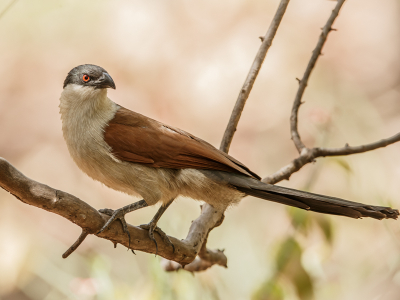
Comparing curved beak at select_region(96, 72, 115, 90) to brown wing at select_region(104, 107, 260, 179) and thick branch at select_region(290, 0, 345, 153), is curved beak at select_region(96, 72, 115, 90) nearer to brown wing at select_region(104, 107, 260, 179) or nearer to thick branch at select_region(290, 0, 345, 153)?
brown wing at select_region(104, 107, 260, 179)

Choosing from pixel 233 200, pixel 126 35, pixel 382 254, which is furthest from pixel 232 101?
pixel 233 200

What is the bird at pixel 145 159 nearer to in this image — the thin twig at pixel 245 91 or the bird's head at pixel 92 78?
the bird's head at pixel 92 78

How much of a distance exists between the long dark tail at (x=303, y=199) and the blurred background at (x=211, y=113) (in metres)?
1.02

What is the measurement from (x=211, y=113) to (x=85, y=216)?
313 cm

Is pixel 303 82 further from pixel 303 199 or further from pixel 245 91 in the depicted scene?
pixel 303 199

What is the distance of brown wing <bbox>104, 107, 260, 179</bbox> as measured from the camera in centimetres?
188

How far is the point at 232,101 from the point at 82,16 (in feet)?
5.91

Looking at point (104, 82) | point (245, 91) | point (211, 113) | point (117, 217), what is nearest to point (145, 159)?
point (117, 217)

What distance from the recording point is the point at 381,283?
3311mm

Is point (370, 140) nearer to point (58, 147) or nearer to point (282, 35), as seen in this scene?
point (282, 35)

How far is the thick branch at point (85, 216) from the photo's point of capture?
128 cm

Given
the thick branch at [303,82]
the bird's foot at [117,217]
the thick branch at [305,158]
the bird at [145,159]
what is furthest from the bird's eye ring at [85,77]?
the thick branch at [303,82]

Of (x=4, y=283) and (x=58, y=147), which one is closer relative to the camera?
(x=4, y=283)

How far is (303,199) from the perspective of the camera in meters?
1.66
